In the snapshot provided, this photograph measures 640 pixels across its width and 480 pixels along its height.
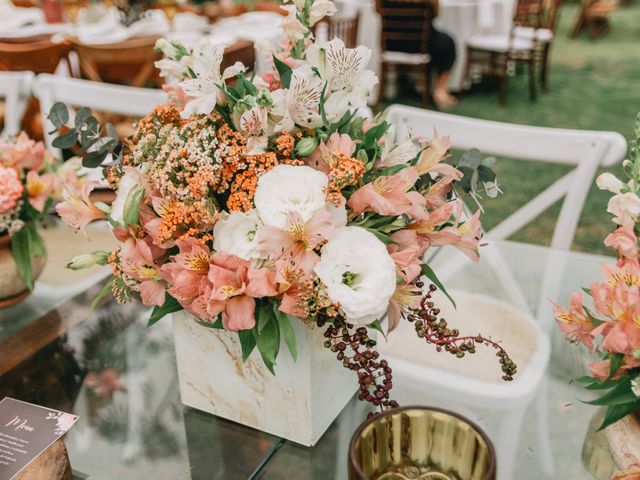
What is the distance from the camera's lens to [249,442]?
0.92 m

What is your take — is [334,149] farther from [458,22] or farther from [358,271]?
[458,22]

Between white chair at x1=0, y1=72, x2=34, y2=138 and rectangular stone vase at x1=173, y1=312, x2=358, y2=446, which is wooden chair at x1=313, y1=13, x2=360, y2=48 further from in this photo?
rectangular stone vase at x1=173, y1=312, x2=358, y2=446

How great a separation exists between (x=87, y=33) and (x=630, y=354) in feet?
12.6

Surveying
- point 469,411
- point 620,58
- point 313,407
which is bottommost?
point 620,58

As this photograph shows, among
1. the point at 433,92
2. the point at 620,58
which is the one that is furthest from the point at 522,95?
the point at 620,58

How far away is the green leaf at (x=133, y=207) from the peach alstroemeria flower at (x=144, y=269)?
3 centimetres

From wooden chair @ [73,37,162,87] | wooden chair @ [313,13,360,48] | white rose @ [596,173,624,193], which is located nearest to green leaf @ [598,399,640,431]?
white rose @ [596,173,624,193]

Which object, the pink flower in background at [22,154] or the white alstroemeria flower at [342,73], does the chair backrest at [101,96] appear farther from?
the white alstroemeria flower at [342,73]

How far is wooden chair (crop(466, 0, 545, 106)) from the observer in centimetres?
497

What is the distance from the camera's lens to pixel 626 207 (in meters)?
0.78

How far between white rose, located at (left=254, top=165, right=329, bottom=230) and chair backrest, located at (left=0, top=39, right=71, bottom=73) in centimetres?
293

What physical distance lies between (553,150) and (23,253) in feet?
3.93

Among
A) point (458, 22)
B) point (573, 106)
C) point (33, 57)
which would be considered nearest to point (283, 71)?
point (33, 57)

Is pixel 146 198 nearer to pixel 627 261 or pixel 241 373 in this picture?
pixel 241 373
